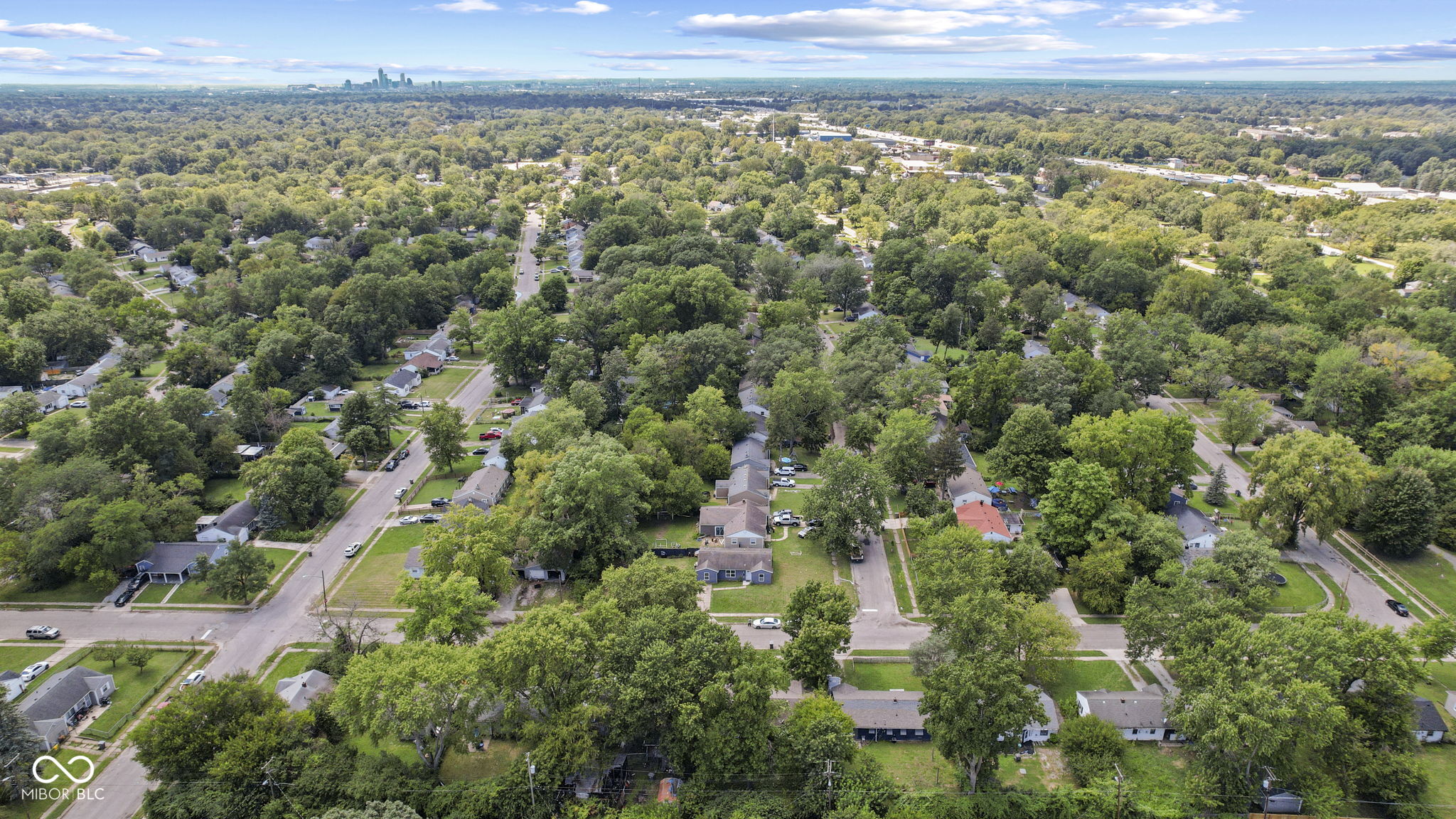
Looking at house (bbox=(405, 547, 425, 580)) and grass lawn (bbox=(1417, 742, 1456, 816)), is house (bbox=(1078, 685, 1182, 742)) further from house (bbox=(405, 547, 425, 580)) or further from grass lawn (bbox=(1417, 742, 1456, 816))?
house (bbox=(405, 547, 425, 580))

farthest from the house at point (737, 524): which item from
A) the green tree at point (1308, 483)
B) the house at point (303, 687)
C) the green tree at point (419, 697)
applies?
the green tree at point (1308, 483)

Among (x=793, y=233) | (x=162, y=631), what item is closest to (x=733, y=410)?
(x=162, y=631)

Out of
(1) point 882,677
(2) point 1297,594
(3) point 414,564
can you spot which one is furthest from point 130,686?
(2) point 1297,594

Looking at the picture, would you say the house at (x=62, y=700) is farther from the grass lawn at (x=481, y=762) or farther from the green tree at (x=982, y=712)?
the green tree at (x=982, y=712)

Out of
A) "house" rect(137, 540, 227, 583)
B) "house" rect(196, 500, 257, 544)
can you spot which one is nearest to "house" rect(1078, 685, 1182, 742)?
"house" rect(137, 540, 227, 583)

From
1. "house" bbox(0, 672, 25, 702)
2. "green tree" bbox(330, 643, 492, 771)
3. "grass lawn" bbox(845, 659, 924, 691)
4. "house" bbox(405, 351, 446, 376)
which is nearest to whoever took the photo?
"green tree" bbox(330, 643, 492, 771)

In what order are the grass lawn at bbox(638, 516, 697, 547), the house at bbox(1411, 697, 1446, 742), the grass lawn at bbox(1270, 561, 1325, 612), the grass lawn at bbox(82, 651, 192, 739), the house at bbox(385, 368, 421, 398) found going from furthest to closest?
the house at bbox(385, 368, 421, 398)
the grass lawn at bbox(638, 516, 697, 547)
the grass lawn at bbox(1270, 561, 1325, 612)
the grass lawn at bbox(82, 651, 192, 739)
the house at bbox(1411, 697, 1446, 742)
